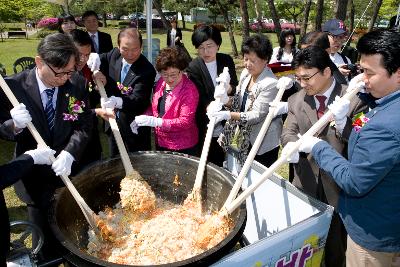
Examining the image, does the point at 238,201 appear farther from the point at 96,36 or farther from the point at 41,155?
the point at 96,36

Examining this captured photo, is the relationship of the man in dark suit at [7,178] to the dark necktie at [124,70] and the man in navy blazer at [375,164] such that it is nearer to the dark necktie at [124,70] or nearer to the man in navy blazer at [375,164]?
the dark necktie at [124,70]

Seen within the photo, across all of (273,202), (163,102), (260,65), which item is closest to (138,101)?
(163,102)

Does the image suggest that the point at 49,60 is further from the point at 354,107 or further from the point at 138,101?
the point at 354,107

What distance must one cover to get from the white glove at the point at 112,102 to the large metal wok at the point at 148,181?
0.64 m

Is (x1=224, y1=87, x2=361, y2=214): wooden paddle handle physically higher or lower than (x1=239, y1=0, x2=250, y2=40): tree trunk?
lower

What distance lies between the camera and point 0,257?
1823mm

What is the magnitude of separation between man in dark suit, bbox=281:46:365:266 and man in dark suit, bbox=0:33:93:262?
61.1 inches

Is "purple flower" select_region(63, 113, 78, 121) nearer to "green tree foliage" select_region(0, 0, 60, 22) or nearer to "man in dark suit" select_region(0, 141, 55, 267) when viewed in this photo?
"man in dark suit" select_region(0, 141, 55, 267)

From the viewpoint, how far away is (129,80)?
344 cm

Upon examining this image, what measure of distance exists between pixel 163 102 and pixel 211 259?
1764 millimetres

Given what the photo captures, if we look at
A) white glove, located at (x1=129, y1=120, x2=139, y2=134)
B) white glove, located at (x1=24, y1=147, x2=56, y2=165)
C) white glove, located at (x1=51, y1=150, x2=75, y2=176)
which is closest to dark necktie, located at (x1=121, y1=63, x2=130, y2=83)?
white glove, located at (x1=129, y1=120, x2=139, y2=134)

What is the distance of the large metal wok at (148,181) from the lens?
2.14 meters

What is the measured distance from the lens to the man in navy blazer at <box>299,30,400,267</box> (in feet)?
5.49

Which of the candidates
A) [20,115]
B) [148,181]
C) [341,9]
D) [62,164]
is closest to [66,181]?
[62,164]
